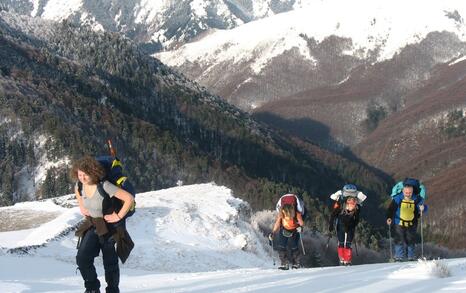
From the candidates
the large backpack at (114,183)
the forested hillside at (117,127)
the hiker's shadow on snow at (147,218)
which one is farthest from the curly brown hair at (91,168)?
the forested hillside at (117,127)

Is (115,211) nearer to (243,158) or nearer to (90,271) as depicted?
(90,271)

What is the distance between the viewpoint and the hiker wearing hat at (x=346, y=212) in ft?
53.0

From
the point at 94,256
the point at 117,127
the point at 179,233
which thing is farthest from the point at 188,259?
the point at 117,127

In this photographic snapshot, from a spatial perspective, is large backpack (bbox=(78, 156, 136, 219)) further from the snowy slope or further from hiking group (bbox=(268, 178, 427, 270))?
the snowy slope

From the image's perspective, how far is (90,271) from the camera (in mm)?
9953

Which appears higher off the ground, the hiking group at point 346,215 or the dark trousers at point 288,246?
the hiking group at point 346,215

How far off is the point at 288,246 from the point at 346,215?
5.41 feet

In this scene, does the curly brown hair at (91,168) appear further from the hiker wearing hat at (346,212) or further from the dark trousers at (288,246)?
the hiker wearing hat at (346,212)

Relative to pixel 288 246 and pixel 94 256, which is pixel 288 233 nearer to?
pixel 288 246

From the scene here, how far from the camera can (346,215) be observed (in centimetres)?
1647

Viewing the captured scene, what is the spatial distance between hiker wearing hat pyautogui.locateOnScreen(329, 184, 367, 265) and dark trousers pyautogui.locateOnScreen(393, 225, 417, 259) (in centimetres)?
130

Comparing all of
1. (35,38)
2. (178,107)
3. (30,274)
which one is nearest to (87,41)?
(35,38)

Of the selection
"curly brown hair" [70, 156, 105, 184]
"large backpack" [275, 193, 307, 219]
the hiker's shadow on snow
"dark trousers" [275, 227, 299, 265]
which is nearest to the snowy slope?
the hiker's shadow on snow

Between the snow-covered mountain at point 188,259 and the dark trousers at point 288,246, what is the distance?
1.88 feet
